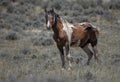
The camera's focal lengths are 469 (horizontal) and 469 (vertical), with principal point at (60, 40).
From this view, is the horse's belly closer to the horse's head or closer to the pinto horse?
the pinto horse

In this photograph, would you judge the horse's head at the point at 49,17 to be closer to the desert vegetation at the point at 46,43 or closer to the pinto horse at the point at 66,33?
the pinto horse at the point at 66,33

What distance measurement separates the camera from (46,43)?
73.0 ft

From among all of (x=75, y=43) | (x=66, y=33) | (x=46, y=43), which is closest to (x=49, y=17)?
Answer: (x=66, y=33)

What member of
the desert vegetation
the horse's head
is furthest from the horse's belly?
the horse's head

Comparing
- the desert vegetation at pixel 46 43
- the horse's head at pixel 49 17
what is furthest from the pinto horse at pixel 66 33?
the desert vegetation at pixel 46 43

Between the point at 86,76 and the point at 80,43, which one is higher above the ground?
the point at 86,76

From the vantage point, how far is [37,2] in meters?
36.1

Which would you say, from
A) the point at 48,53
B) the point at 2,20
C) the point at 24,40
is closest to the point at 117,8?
the point at 2,20

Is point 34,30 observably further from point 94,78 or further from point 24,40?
point 94,78

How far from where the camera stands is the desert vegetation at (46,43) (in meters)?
12.2

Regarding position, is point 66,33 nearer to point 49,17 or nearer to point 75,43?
point 75,43

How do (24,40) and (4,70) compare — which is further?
(24,40)

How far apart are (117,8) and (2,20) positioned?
335 inches

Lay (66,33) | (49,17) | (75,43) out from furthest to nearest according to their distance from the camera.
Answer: (75,43)
(66,33)
(49,17)
